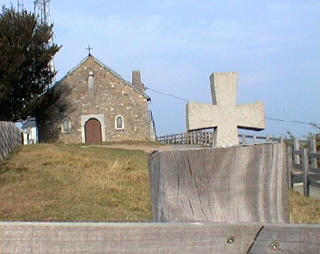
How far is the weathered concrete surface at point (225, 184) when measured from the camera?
2.09 metres

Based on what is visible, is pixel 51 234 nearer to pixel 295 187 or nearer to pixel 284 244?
pixel 284 244

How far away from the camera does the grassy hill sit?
910 centimetres

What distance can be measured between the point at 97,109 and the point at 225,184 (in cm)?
4761

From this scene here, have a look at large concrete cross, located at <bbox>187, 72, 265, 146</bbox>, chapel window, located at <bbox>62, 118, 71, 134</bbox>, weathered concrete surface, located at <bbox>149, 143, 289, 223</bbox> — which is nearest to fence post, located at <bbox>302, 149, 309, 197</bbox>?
large concrete cross, located at <bbox>187, 72, 265, 146</bbox>

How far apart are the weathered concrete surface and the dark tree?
37295 mm

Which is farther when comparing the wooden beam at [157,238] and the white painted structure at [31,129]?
the white painted structure at [31,129]

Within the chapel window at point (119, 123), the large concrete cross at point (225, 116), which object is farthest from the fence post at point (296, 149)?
the chapel window at point (119, 123)

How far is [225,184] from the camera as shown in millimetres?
2094

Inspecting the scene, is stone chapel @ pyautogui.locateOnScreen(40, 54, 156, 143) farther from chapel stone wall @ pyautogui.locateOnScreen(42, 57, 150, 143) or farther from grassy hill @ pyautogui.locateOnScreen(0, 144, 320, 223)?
grassy hill @ pyautogui.locateOnScreen(0, 144, 320, 223)

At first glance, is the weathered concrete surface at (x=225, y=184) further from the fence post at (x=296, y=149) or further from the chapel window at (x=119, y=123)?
the chapel window at (x=119, y=123)

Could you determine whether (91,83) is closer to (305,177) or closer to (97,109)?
(97,109)

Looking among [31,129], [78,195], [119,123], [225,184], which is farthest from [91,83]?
[225,184]

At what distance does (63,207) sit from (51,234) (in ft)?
26.4

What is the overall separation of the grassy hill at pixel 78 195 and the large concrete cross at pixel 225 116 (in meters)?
4.29
